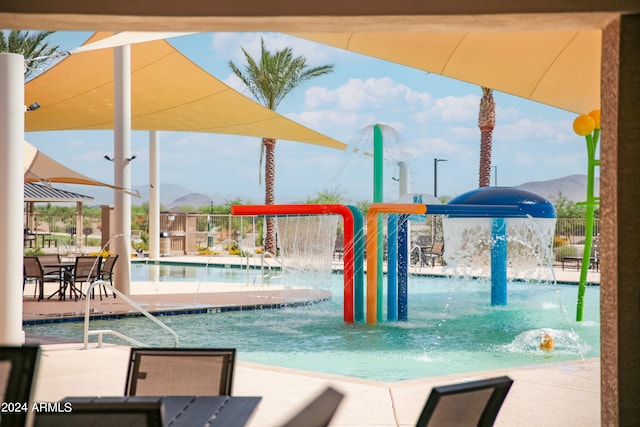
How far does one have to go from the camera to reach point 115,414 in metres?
1.93

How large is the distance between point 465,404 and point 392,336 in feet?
20.4

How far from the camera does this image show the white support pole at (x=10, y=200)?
6.18 m

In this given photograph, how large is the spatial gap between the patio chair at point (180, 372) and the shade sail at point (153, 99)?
9.07 m

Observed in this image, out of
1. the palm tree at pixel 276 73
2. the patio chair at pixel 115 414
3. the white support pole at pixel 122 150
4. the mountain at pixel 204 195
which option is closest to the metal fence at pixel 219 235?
the palm tree at pixel 276 73

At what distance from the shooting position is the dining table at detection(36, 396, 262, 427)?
2570 mm

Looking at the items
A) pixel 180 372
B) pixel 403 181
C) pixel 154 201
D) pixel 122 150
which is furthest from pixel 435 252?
pixel 180 372

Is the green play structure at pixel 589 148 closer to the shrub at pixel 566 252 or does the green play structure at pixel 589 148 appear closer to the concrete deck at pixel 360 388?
the concrete deck at pixel 360 388

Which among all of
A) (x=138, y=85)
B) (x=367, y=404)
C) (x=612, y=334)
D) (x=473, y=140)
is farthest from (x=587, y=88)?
(x=473, y=140)

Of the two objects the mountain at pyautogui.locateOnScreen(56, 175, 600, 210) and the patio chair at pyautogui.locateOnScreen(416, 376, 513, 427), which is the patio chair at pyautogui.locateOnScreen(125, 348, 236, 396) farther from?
the mountain at pyautogui.locateOnScreen(56, 175, 600, 210)

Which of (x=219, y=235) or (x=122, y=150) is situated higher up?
(x=122, y=150)

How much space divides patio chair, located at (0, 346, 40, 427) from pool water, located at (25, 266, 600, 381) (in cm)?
421

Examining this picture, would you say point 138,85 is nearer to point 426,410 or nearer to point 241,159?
point 426,410
